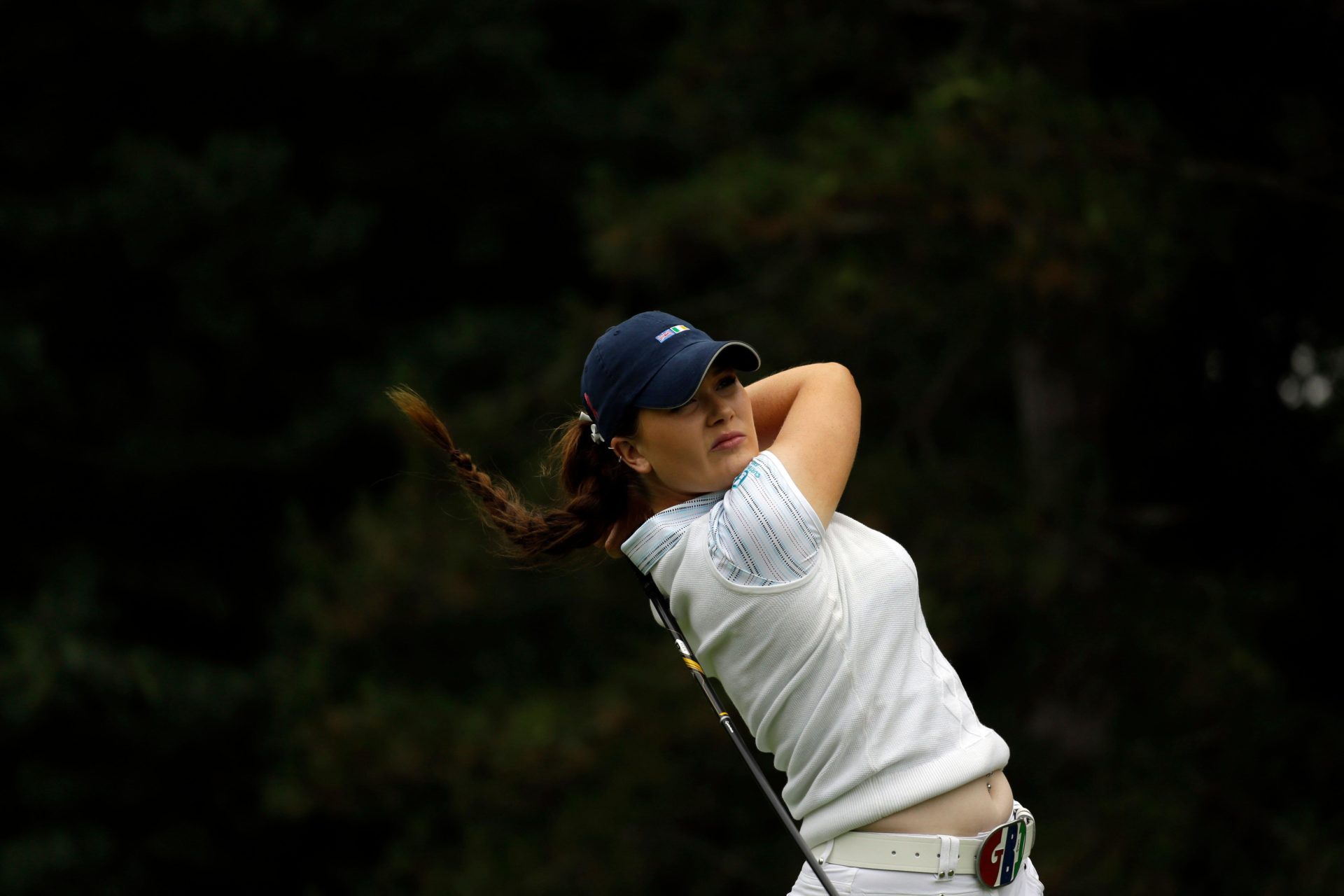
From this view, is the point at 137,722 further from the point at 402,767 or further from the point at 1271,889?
the point at 1271,889

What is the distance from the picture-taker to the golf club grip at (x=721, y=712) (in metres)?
2.28

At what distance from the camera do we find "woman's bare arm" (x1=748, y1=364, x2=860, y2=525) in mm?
2277

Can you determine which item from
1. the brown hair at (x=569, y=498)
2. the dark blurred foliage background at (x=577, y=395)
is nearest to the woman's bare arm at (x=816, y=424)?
the brown hair at (x=569, y=498)

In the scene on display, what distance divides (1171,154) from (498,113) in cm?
493

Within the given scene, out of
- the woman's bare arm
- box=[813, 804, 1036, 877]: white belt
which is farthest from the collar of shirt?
box=[813, 804, 1036, 877]: white belt

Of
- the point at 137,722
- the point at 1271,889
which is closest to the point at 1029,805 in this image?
the point at 1271,889

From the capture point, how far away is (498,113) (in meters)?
10.3

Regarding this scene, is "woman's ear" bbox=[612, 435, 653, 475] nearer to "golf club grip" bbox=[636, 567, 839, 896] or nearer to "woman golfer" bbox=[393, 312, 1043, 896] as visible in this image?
"woman golfer" bbox=[393, 312, 1043, 896]

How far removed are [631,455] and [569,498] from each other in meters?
0.20

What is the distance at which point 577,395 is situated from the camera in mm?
7922

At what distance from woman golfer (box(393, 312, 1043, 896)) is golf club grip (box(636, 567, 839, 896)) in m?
0.04

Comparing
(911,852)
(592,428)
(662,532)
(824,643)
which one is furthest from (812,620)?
(592,428)

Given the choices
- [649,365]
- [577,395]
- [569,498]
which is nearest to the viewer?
[649,365]

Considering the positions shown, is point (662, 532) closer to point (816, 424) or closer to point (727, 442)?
point (727, 442)
